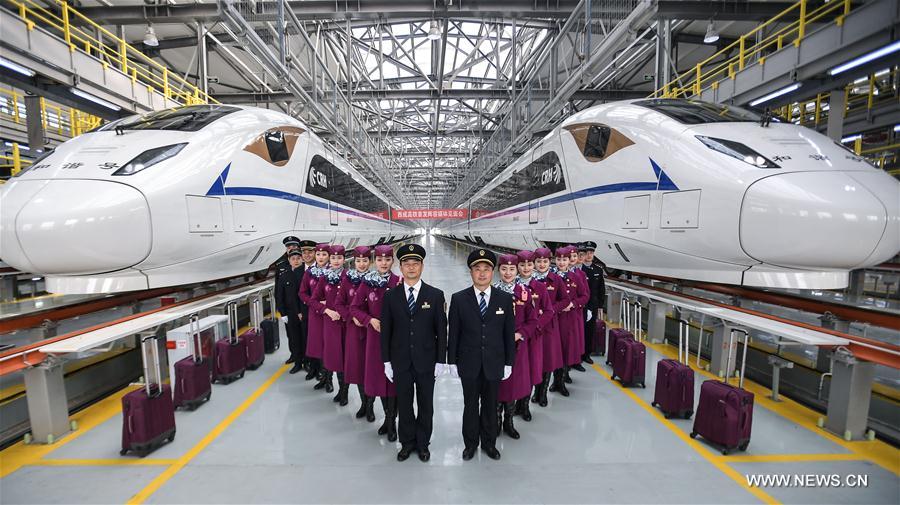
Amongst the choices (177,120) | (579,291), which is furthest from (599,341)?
(177,120)

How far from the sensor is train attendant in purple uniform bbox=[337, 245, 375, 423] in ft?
11.4

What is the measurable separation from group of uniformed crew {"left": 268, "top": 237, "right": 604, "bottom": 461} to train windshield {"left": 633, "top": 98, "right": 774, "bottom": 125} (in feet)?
7.14

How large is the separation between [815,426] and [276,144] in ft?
23.6

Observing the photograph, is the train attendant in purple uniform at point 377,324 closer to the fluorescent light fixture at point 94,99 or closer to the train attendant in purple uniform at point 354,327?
the train attendant in purple uniform at point 354,327

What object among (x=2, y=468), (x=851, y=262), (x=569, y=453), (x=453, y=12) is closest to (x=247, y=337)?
(x=2, y=468)

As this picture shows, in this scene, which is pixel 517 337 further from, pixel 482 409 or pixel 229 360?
pixel 229 360

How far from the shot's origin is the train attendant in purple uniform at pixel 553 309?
12.3ft

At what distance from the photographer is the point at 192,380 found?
3744 millimetres

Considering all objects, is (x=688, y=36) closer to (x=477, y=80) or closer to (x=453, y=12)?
(x=477, y=80)

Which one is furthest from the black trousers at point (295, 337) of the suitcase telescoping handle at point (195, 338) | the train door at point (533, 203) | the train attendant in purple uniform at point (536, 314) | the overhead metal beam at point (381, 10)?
the overhead metal beam at point (381, 10)

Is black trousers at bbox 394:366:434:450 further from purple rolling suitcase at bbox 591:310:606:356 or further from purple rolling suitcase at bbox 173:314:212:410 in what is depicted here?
purple rolling suitcase at bbox 591:310:606:356

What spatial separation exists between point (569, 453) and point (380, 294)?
6.76ft

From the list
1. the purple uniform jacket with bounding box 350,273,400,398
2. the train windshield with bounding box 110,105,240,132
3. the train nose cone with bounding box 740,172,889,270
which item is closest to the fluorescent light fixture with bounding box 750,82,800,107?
the train nose cone with bounding box 740,172,889,270

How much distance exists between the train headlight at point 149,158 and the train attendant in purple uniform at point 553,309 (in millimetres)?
4145
